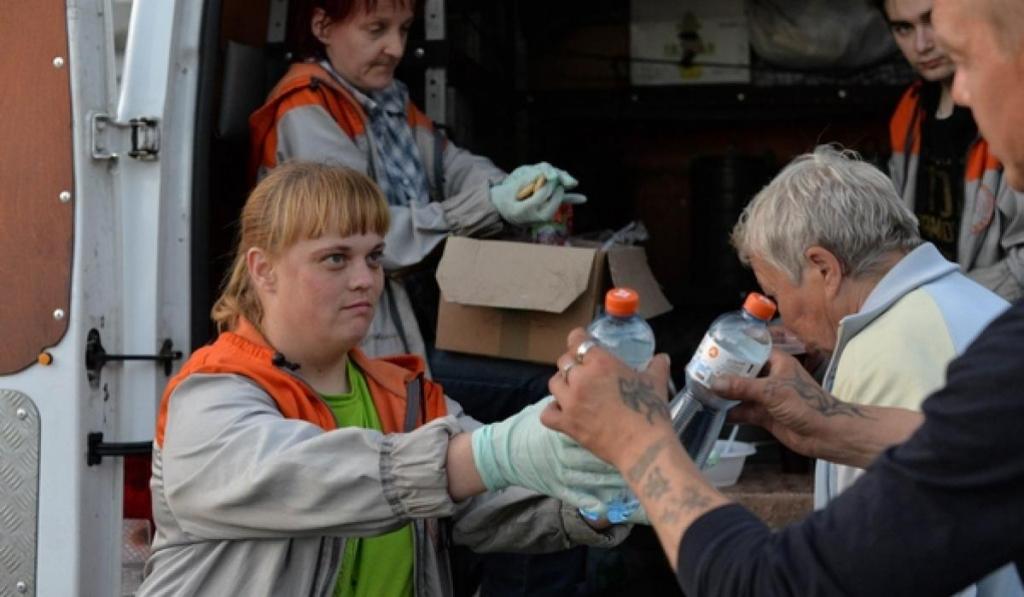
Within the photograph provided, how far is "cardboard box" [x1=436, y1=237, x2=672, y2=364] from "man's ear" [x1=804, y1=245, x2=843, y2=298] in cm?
81

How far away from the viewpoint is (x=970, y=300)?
2.29 meters

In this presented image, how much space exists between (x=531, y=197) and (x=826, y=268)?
3.52ft

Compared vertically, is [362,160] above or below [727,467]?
above

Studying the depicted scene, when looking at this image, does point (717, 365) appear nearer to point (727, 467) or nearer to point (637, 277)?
point (637, 277)

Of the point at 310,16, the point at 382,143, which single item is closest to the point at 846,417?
the point at 382,143

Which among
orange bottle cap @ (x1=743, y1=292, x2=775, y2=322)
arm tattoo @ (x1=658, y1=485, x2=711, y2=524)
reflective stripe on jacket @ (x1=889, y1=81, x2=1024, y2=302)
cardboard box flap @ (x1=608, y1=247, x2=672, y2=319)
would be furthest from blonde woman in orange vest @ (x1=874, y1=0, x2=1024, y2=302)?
arm tattoo @ (x1=658, y1=485, x2=711, y2=524)

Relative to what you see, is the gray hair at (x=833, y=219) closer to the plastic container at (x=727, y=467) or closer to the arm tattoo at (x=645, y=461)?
the arm tattoo at (x=645, y=461)

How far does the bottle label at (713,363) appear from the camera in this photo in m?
1.99

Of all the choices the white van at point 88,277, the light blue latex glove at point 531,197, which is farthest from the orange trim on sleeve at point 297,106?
the white van at point 88,277

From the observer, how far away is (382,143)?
11.6 feet

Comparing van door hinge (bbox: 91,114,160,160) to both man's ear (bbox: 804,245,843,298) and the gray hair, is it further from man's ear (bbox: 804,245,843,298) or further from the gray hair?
man's ear (bbox: 804,245,843,298)

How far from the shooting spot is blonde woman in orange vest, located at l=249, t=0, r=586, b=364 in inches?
131

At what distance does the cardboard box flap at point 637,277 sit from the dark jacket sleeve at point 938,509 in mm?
1916

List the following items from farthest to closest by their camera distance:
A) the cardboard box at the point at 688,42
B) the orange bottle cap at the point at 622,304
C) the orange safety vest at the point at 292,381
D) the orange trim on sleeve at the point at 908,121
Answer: the cardboard box at the point at 688,42 → the orange trim on sleeve at the point at 908,121 → the orange safety vest at the point at 292,381 → the orange bottle cap at the point at 622,304
